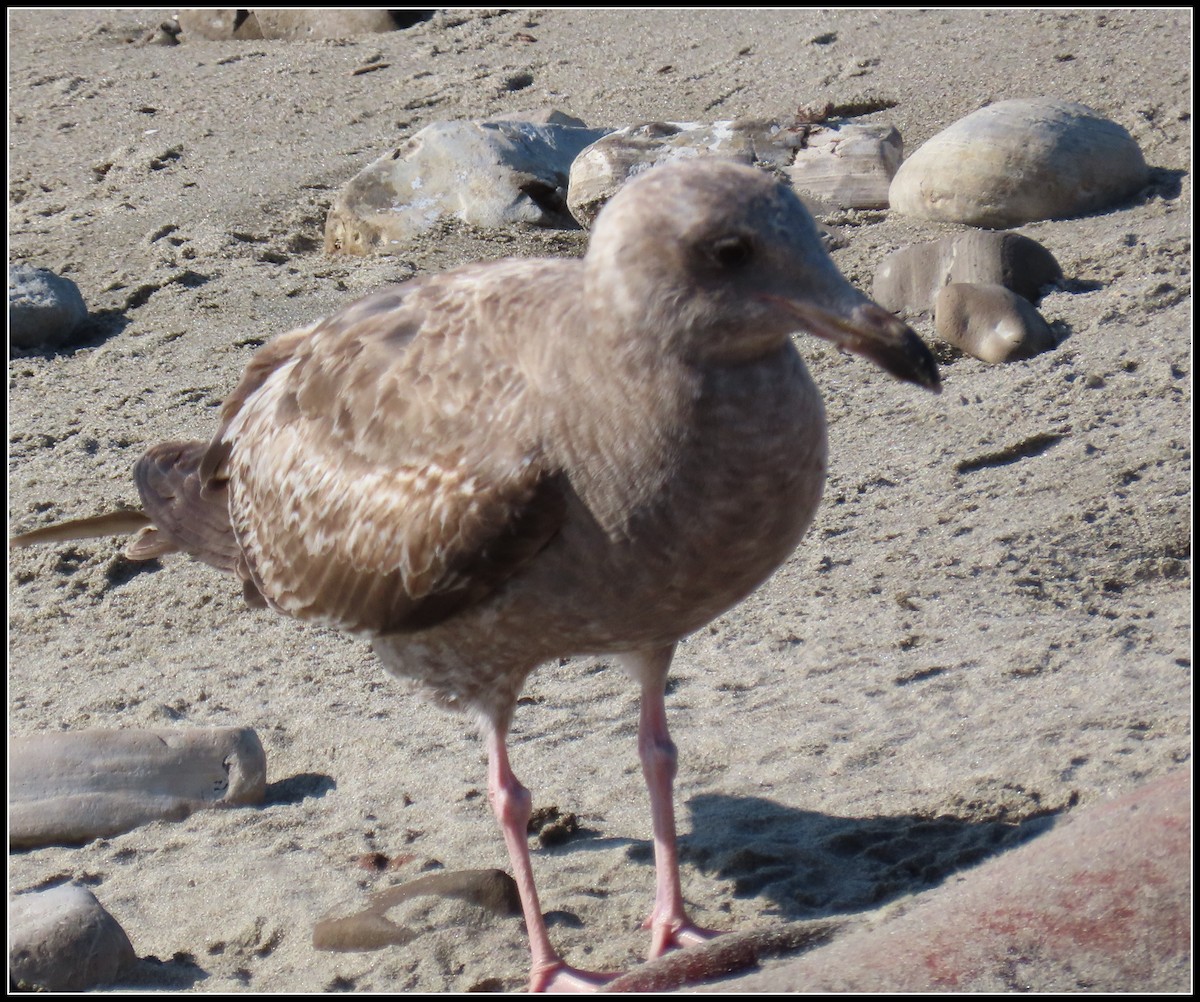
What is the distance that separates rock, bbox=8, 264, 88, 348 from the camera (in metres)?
8.48

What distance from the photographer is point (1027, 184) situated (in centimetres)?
840

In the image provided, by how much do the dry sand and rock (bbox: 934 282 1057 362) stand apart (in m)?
0.13

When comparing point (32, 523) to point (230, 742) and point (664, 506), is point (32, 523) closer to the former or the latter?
point (230, 742)

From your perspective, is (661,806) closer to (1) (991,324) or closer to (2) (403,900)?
(2) (403,900)

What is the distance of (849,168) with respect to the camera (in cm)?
912

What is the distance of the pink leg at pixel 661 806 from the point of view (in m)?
4.15

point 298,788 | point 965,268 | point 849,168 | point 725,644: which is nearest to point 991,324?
point 965,268

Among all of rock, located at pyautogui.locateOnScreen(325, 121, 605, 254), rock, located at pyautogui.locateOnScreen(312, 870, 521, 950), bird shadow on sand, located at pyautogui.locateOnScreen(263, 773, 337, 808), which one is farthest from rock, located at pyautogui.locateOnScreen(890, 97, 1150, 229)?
rock, located at pyautogui.locateOnScreen(312, 870, 521, 950)

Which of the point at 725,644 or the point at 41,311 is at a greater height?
the point at 41,311

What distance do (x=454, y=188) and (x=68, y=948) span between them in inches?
236

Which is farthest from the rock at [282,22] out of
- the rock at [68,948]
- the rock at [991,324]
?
the rock at [68,948]

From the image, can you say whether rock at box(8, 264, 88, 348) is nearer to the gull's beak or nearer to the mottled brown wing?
the mottled brown wing

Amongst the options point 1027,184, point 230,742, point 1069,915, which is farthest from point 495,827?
point 1027,184

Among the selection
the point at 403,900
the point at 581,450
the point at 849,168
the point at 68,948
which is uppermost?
the point at 581,450
